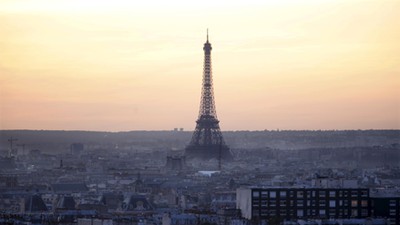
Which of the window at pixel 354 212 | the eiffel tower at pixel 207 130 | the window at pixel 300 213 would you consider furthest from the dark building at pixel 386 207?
the eiffel tower at pixel 207 130

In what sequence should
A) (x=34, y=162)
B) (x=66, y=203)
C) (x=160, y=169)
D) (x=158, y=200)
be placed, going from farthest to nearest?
(x=34, y=162)
(x=160, y=169)
(x=158, y=200)
(x=66, y=203)

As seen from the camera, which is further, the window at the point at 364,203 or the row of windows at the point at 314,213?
the window at the point at 364,203

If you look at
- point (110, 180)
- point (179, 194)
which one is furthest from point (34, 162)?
point (179, 194)

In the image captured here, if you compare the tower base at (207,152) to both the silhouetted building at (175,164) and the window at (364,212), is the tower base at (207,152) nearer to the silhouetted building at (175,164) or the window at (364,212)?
the silhouetted building at (175,164)

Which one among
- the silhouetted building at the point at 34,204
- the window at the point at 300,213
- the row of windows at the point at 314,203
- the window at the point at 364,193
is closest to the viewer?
the window at the point at 300,213

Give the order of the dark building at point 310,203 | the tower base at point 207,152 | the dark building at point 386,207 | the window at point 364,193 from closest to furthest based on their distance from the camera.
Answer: the dark building at point 386,207 → the dark building at point 310,203 → the window at point 364,193 → the tower base at point 207,152

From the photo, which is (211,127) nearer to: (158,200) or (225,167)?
(225,167)

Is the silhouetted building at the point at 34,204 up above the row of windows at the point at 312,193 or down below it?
below
